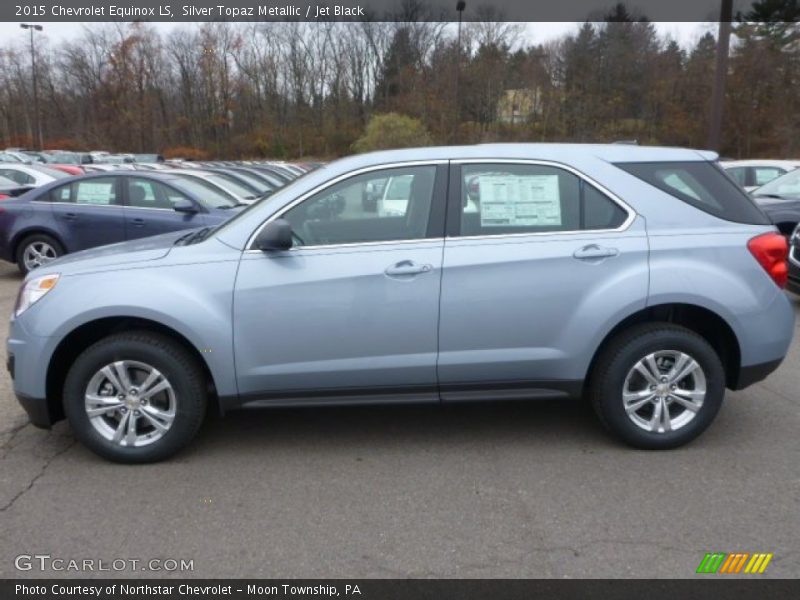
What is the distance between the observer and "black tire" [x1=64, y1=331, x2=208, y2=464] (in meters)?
3.65

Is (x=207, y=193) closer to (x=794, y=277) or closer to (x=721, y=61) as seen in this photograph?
(x=794, y=277)

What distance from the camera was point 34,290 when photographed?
3.76 metres

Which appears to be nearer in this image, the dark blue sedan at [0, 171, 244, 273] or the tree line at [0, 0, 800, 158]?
the dark blue sedan at [0, 171, 244, 273]

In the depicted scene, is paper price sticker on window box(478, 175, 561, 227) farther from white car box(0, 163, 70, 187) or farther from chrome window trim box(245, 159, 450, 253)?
white car box(0, 163, 70, 187)

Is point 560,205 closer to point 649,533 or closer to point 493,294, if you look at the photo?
point 493,294

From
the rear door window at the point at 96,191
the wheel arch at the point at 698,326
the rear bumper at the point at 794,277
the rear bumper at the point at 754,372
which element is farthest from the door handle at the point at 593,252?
the rear door window at the point at 96,191

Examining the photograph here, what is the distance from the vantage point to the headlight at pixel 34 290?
3730 millimetres

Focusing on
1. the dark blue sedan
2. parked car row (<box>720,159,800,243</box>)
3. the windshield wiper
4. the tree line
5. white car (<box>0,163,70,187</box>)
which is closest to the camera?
the windshield wiper

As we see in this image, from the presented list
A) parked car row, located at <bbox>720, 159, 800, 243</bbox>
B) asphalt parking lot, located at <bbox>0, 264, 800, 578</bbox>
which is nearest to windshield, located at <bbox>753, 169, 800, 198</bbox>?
parked car row, located at <bbox>720, 159, 800, 243</bbox>

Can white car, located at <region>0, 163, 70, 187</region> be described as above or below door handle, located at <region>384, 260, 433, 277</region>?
above

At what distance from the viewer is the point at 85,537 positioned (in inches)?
120

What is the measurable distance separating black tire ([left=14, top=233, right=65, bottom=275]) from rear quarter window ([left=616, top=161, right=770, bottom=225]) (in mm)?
8400

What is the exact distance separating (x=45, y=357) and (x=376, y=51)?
231ft
